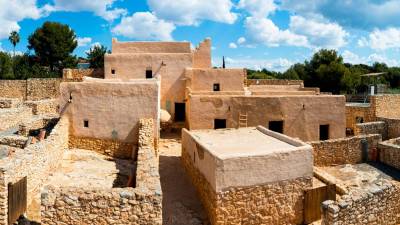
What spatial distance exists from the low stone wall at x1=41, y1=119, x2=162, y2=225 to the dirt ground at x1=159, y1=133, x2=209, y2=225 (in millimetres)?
2961

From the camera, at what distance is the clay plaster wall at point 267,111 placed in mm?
18312

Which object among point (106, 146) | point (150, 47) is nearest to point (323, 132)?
point (106, 146)

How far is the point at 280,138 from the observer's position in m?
13.8

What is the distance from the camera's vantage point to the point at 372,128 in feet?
75.3

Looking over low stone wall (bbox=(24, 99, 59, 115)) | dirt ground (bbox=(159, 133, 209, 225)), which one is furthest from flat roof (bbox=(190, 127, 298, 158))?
low stone wall (bbox=(24, 99, 59, 115))

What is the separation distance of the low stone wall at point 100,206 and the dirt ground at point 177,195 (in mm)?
2961

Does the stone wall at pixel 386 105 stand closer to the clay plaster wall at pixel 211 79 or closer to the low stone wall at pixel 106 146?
the clay plaster wall at pixel 211 79

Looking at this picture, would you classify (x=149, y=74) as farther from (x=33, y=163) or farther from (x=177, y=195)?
(x=33, y=163)

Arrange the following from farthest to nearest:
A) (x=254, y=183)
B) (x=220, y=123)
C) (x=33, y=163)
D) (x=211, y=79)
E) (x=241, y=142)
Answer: (x=211, y=79), (x=220, y=123), (x=241, y=142), (x=254, y=183), (x=33, y=163)

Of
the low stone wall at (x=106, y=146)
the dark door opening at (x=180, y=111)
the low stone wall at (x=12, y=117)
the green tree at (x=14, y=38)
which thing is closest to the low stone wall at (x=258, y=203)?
the low stone wall at (x=106, y=146)

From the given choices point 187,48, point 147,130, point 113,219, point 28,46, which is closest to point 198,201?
point 147,130

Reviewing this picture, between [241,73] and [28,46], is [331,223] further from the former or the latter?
[28,46]

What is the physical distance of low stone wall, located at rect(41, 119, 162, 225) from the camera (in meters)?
7.71

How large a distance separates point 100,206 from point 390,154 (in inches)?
582
